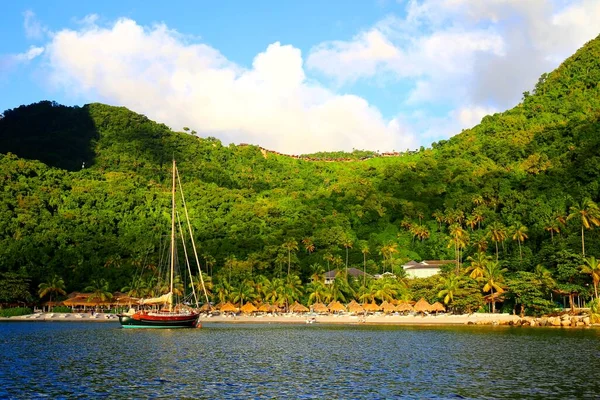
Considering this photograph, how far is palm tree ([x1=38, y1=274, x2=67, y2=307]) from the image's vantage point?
117312 millimetres

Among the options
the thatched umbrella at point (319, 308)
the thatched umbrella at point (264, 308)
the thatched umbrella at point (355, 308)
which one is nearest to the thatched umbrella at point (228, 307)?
the thatched umbrella at point (264, 308)

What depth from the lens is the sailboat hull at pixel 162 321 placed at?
83062mm

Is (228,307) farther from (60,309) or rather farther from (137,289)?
(60,309)

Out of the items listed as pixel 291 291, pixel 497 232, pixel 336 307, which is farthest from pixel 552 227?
pixel 291 291

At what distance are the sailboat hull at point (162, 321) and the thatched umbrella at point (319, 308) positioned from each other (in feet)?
99.8

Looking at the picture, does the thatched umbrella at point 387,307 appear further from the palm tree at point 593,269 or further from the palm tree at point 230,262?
the palm tree at point 230,262

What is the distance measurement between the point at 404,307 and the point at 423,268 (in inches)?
1020

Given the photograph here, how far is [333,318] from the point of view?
10406 cm

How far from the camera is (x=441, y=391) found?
31906 mm

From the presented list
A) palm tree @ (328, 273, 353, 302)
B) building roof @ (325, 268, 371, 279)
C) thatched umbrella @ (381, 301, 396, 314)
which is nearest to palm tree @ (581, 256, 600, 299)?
thatched umbrella @ (381, 301, 396, 314)

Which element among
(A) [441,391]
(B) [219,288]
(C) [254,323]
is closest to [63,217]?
(B) [219,288]

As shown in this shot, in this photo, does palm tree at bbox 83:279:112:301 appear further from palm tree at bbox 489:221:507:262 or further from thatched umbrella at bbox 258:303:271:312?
palm tree at bbox 489:221:507:262

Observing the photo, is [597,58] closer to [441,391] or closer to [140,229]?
[140,229]

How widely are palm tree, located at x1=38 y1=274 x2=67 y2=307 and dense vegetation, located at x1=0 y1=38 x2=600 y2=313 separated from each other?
212 cm
